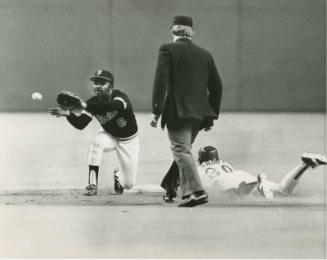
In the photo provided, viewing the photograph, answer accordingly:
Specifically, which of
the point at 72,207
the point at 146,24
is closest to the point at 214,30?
the point at 146,24

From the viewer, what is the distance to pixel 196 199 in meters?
8.36

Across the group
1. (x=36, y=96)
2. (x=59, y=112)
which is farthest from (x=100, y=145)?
(x=36, y=96)

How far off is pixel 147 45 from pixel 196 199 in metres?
3.21

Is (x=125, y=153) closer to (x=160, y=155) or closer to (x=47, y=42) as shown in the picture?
(x=160, y=155)

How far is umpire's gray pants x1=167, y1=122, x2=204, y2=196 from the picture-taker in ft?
27.0

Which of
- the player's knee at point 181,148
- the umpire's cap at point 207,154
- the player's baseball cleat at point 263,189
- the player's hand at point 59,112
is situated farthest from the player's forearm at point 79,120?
the player's baseball cleat at point 263,189

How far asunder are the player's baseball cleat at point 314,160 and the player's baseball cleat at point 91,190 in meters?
2.62

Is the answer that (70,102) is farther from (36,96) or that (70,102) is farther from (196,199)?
(36,96)

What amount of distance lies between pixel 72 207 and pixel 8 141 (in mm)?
1406

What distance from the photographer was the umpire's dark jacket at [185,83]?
8.16 meters

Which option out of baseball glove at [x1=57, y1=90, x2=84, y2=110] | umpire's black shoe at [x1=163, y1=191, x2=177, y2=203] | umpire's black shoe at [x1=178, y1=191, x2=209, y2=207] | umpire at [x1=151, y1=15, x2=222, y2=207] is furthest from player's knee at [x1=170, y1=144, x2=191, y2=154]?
baseball glove at [x1=57, y1=90, x2=84, y2=110]

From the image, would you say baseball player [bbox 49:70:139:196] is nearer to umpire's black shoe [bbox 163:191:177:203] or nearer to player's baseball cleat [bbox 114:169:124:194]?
player's baseball cleat [bbox 114:169:124:194]

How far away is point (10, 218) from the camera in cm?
831

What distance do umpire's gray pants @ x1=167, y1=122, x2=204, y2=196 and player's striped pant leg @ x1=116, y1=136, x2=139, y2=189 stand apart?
83 centimetres
